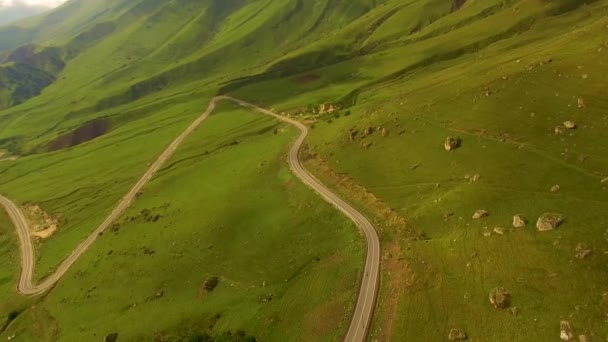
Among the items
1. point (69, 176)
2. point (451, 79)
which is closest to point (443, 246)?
point (451, 79)

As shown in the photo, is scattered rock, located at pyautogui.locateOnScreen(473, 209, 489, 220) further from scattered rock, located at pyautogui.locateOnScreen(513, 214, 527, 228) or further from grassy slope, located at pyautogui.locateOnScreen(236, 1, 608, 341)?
scattered rock, located at pyautogui.locateOnScreen(513, 214, 527, 228)

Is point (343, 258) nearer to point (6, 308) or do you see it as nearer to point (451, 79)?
point (451, 79)

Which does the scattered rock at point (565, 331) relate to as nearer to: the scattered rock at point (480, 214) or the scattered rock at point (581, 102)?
the scattered rock at point (480, 214)

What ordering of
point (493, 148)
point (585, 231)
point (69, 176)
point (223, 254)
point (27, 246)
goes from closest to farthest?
point (585, 231) < point (493, 148) < point (223, 254) < point (27, 246) < point (69, 176)

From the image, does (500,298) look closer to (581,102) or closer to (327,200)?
(327,200)

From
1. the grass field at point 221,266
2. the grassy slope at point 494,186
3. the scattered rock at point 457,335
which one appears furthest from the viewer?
the grass field at point 221,266

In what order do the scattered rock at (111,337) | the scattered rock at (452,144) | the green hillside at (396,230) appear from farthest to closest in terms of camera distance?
the scattered rock at (452,144), the scattered rock at (111,337), the green hillside at (396,230)

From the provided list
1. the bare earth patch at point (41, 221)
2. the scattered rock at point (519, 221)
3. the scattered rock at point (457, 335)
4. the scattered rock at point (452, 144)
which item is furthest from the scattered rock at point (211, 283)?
the bare earth patch at point (41, 221)
